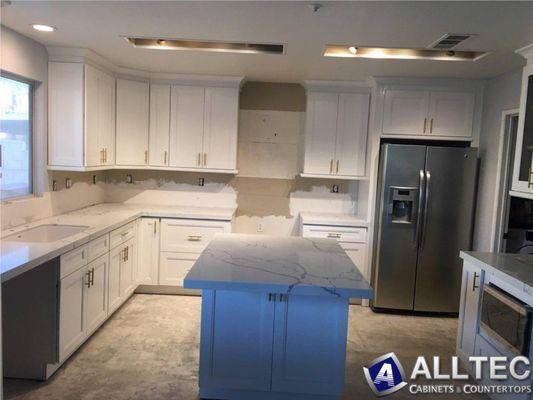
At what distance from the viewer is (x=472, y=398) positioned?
9.19 feet

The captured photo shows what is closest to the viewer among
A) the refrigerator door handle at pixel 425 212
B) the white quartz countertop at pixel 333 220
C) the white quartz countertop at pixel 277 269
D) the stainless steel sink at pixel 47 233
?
the white quartz countertop at pixel 277 269

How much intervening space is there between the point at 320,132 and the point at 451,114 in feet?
4.30

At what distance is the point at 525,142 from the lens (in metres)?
3.03

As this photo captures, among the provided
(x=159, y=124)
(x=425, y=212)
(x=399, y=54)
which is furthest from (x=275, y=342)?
(x=159, y=124)

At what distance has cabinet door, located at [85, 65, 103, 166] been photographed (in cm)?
379

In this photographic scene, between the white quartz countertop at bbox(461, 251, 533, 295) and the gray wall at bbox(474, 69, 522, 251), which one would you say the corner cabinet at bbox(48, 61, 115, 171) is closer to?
the white quartz countertop at bbox(461, 251, 533, 295)

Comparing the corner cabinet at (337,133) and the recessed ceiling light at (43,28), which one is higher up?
the recessed ceiling light at (43,28)

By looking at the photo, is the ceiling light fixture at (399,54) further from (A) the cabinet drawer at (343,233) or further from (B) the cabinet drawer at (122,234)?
(B) the cabinet drawer at (122,234)

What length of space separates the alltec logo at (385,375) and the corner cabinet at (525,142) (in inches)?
60.3

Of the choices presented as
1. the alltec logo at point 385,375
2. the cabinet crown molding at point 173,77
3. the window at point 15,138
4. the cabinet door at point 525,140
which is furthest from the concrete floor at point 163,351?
the cabinet crown molding at point 173,77

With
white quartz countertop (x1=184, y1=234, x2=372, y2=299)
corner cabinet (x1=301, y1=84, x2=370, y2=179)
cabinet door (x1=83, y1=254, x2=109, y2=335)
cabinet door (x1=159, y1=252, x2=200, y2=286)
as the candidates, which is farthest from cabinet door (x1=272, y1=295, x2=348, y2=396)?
corner cabinet (x1=301, y1=84, x2=370, y2=179)

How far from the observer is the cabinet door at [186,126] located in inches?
181

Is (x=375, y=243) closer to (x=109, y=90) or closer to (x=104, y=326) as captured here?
(x=104, y=326)

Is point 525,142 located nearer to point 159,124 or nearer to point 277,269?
point 277,269
